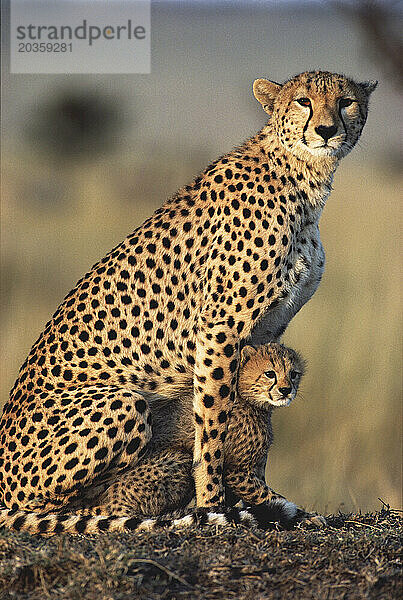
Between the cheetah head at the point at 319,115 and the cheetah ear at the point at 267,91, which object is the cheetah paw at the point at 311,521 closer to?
the cheetah head at the point at 319,115

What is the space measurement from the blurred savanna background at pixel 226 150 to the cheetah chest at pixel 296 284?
562mm

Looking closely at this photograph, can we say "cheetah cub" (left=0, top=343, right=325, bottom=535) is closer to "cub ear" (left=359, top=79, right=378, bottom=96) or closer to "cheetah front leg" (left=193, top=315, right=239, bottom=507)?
"cheetah front leg" (left=193, top=315, right=239, bottom=507)

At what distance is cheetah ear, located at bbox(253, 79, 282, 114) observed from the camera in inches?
177

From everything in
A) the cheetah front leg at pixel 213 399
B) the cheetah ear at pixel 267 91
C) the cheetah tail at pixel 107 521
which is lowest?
the cheetah tail at pixel 107 521

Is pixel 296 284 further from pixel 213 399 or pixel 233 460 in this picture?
pixel 233 460

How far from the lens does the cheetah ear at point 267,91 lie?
14.8ft

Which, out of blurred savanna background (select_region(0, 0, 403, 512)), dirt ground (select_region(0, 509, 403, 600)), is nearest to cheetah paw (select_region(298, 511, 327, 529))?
dirt ground (select_region(0, 509, 403, 600))

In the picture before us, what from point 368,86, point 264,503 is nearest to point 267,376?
point 264,503

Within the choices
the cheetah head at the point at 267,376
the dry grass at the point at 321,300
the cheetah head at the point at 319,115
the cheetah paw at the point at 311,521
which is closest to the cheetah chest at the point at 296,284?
the cheetah head at the point at 267,376

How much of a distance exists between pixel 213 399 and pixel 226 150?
10.4m

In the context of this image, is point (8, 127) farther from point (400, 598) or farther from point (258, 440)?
point (400, 598)

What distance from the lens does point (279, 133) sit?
4.36 meters

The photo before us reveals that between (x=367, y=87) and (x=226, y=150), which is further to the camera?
(x=226, y=150)

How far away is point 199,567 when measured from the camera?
10.3 feet
